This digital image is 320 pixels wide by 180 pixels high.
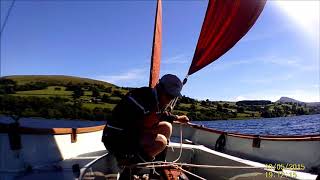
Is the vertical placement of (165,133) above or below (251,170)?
above

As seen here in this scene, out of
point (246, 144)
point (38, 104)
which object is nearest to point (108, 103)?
point (38, 104)

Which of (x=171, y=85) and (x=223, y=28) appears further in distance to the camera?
(x=223, y=28)

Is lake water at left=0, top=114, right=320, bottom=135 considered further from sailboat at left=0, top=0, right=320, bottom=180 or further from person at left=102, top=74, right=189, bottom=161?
person at left=102, top=74, right=189, bottom=161

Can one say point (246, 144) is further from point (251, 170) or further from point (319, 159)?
point (251, 170)

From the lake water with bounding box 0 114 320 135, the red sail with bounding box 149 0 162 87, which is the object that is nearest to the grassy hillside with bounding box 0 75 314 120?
the lake water with bounding box 0 114 320 135

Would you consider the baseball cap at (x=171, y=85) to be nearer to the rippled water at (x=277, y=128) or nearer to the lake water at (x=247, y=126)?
the lake water at (x=247, y=126)

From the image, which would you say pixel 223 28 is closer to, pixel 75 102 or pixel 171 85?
pixel 171 85

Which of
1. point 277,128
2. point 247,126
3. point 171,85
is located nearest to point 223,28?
point 171,85
